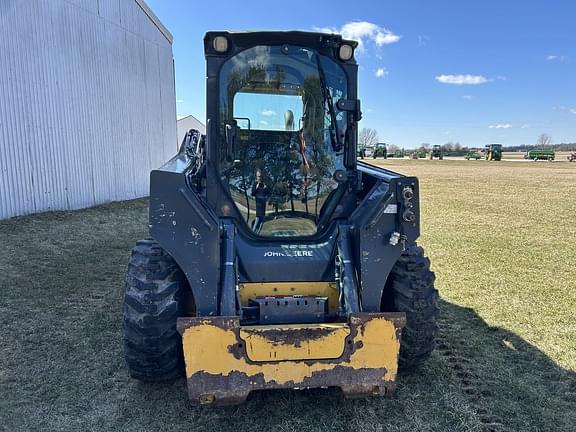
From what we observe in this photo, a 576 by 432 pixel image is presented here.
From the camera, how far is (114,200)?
1320 centimetres

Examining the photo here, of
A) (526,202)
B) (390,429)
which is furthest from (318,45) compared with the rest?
(526,202)

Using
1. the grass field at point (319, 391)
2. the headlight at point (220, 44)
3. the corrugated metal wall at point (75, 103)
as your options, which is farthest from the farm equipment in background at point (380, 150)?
the headlight at point (220, 44)

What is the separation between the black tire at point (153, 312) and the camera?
3.04m

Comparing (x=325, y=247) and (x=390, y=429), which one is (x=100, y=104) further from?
(x=390, y=429)

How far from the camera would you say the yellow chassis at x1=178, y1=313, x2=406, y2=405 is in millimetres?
2760

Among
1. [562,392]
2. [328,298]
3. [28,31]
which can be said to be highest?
[28,31]

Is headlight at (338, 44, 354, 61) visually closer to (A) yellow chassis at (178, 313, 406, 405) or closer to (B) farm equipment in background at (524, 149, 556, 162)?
(A) yellow chassis at (178, 313, 406, 405)

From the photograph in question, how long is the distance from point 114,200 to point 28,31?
5078 millimetres

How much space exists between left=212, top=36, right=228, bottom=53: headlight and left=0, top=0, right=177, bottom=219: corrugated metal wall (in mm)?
7762

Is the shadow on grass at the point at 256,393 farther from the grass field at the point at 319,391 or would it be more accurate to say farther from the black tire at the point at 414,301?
the black tire at the point at 414,301

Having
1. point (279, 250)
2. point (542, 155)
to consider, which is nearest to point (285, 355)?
point (279, 250)

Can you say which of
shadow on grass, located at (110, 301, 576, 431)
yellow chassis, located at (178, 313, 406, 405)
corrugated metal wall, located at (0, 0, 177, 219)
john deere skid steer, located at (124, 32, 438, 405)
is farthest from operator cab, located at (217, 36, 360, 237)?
corrugated metal wall, located at (0, 0, 177, 219)

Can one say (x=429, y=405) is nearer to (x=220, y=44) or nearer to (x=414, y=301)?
(x=414, y=301)

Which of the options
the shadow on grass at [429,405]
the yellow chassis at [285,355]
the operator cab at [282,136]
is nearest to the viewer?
the yellow chassis at [285,355]
